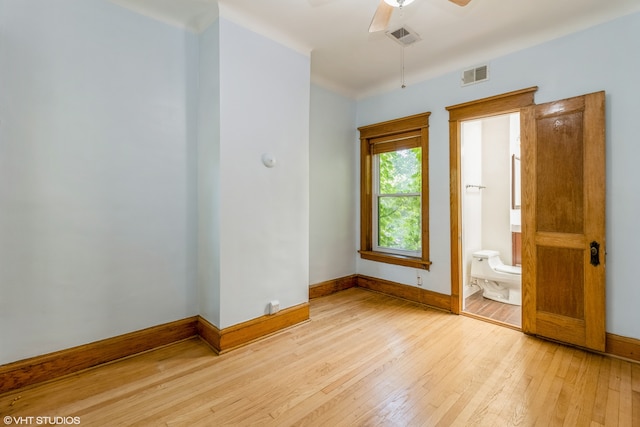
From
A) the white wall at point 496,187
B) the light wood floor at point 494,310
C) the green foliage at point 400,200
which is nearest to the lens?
the light wood floor at point 494,310

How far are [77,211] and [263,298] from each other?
1.64m

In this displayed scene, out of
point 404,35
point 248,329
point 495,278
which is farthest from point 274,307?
point 495,278

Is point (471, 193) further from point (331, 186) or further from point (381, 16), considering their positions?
point (381, 16)

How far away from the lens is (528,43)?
289cm

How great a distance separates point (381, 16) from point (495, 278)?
11.6 feet

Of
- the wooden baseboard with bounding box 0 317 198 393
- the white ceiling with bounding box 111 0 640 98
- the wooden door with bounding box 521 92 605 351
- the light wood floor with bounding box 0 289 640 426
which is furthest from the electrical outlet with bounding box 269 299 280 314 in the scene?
the white ceiling with bounding box 111 0 640 98

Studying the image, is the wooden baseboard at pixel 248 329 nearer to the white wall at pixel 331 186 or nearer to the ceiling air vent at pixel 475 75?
the white wall at pixel 331 186

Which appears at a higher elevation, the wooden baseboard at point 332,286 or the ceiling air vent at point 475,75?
the ceiling air vent at point 475,75

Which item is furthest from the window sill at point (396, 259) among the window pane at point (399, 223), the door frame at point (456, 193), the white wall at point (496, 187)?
the white wall at point (496, 187)

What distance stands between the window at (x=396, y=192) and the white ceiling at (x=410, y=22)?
823 millimetres

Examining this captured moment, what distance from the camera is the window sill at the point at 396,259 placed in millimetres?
3688

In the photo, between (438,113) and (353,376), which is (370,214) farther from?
(353,376)

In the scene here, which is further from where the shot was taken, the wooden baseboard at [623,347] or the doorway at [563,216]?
the doorway at [563,216]

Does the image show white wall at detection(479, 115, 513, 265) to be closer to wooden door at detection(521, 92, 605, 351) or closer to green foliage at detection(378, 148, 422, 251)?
green foliage at detection(378, 148, 422, 251)
